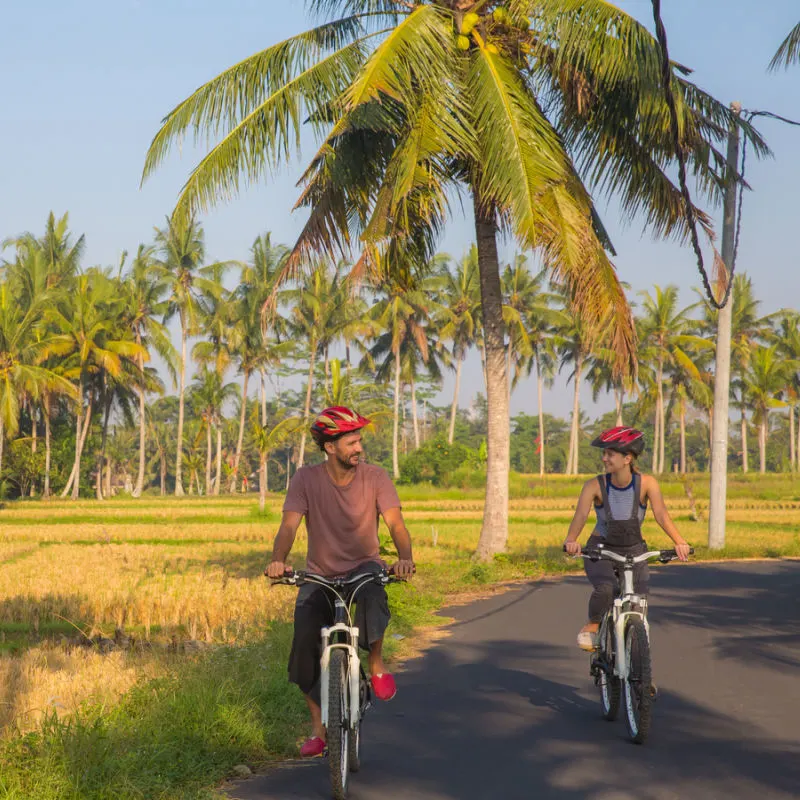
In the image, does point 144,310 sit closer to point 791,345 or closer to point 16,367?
point 16,367

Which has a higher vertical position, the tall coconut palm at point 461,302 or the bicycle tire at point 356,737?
the tall coconut palm at point 461,302

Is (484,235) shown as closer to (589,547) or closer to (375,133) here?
(375,133)

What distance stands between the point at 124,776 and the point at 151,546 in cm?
1943

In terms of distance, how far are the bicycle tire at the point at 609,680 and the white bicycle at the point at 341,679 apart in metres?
1.76

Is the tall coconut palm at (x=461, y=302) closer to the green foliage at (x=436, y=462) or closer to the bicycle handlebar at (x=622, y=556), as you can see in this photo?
the green foliage at (x=436, y=462)

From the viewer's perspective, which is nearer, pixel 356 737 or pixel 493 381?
pixel 356 737

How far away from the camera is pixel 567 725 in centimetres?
676

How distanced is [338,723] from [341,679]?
0.66 feet

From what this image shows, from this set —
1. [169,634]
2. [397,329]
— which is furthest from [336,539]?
[397,329]

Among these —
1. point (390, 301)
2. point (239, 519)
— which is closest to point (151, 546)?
point (239, 519)

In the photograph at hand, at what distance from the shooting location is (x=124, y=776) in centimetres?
504

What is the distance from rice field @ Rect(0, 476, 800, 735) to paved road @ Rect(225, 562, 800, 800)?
1614 millimetres

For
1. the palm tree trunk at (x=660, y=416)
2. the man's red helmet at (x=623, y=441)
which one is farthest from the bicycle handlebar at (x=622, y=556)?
the palm tree trunk at (x=660, y=416)

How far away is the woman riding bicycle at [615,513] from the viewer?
688 cm
